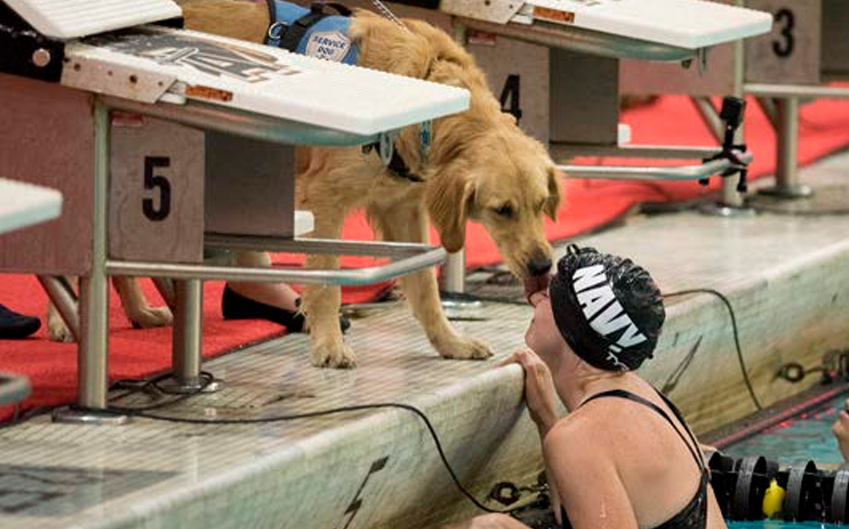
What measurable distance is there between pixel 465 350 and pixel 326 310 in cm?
41

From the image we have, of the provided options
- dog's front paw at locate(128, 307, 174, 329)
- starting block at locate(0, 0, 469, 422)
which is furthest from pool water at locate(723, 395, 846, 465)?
starting block at locate(0, 0, 469, 422)

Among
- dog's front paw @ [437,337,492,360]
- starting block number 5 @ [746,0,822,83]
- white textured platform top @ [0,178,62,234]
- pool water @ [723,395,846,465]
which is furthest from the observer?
starting block number 5 @ [746,0,822,83]

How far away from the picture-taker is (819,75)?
27.0ft

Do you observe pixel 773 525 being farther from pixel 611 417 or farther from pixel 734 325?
pixel 611 417

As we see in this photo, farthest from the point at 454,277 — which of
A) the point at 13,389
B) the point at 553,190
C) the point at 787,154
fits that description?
the point at 13,389

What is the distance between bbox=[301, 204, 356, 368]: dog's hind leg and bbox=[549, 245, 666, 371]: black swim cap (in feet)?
3.08

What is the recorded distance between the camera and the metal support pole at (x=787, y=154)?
8.29m

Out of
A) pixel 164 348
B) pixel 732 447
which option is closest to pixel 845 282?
pixel 732 447

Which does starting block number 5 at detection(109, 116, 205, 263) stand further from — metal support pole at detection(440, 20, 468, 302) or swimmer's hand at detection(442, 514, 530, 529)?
metal support pole at detection(440, 20, 468, 302)

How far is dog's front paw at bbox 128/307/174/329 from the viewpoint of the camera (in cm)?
570

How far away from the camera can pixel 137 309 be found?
18.7 feet

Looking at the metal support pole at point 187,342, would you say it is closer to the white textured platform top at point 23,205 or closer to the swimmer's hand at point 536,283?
the swimmer's hand at point 536,283

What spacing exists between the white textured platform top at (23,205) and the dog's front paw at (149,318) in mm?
2434

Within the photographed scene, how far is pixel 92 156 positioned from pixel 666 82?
3845 mm
